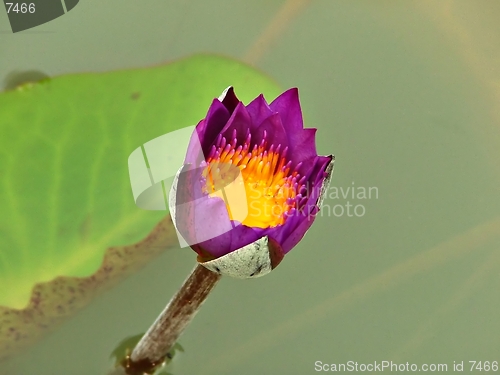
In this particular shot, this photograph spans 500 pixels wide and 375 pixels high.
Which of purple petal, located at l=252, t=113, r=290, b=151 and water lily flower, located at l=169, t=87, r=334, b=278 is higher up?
purple petal, located at l=252, t=113, r=290, b=151

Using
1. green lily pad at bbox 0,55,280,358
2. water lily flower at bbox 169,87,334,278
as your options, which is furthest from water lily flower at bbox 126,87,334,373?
green lily pad at bbox 0,55,280,358

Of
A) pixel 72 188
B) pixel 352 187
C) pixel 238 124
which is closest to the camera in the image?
pixel 238 124

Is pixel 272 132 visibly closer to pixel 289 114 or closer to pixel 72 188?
pixel 289 114

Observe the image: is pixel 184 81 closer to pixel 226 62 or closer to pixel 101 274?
pixel 226 62

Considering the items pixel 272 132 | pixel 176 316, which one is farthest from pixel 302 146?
pixel 176 316

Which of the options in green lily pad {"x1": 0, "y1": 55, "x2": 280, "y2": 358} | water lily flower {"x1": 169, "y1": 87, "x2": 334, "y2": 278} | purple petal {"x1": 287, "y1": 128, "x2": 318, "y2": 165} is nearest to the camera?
water lily flower {"x1": 169, "y1": 87, "x2": 334, "y2": 278}

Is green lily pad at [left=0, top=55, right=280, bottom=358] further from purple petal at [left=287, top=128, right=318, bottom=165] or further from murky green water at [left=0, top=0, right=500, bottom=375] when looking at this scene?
purple petal at [left=287, top=128, right=318, bottom=165]

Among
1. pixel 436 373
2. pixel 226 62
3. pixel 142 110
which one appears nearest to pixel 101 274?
pixel 142 110
